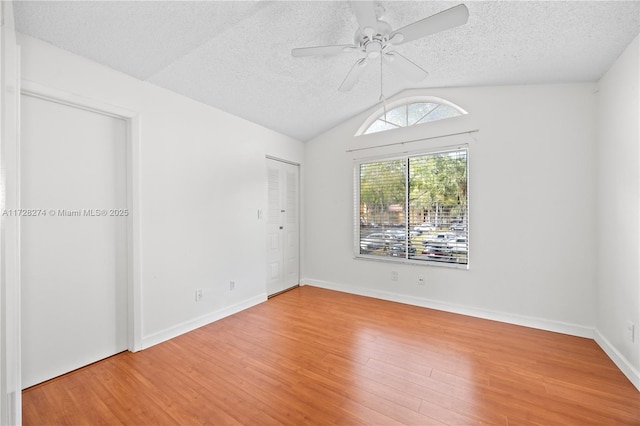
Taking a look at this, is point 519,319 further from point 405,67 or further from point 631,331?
point 405,67

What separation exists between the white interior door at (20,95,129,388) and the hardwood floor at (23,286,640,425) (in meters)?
0.21

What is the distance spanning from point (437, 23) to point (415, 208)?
236 cm

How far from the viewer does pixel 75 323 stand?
2.20m

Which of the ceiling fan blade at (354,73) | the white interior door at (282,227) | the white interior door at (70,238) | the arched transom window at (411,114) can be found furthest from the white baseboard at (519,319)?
the white interior door at (70,238)

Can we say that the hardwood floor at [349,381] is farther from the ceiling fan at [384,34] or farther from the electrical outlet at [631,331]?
the ceiling fan at [384,34]

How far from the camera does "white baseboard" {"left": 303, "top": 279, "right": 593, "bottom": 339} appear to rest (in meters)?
2.80

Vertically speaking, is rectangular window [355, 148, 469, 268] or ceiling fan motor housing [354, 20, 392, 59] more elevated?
ceiling fan motor housing [354, 20, 392, 59]

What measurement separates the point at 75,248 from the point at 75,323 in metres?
0.60

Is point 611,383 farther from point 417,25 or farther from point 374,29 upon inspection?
point 374,29

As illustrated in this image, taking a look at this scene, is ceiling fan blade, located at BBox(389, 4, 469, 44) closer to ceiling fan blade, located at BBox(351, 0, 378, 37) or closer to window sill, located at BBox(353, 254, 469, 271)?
ceiling fan blade, located at BBox(351, 0, 378, 37)

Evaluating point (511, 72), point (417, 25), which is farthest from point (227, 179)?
point (511, 72)

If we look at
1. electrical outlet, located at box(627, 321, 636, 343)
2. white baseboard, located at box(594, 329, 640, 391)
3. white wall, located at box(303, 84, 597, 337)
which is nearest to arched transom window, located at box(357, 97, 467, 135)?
white wall, located at box(303, 84, 597, 337)

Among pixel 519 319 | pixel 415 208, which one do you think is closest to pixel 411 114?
pixel 415 208

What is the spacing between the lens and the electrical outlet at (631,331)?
2049 mm
